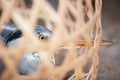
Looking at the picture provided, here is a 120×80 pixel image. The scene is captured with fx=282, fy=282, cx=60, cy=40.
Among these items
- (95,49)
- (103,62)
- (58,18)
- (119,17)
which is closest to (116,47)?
(103,62)

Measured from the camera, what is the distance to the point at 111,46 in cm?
112

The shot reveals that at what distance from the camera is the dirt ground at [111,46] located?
854 millimetres

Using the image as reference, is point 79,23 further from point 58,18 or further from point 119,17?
point 119,17

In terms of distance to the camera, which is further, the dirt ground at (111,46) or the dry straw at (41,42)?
the dirt ground at (111,46)

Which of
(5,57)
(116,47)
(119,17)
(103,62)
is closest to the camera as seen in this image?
(5,57)

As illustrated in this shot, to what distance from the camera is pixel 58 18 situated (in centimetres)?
37

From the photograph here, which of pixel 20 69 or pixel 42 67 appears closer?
pixel 42 67

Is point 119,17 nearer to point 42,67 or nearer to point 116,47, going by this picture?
point 116,47

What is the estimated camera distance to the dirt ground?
85 cm

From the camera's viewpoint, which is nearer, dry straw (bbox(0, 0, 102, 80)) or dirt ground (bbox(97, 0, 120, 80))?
dry straw (bbox(0, 0, 102, 80))

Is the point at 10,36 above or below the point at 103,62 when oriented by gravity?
above

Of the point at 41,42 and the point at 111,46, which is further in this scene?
the point at 111,46

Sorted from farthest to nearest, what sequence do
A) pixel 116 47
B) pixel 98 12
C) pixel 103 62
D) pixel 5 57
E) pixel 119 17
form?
pixel 119 17, pixel 116 47, pixel 103 62, pixel 98 12, pixel 5 57

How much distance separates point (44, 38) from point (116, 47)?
2.22 feet
